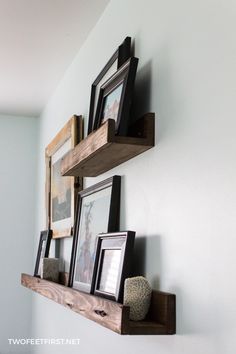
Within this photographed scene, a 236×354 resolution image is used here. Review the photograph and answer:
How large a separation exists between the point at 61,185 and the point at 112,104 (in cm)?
115

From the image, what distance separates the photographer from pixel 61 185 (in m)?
2.79

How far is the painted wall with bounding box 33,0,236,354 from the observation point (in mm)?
1094

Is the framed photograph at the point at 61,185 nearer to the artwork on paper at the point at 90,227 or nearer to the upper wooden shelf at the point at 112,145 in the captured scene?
the artwork on paper at the point at 90,227

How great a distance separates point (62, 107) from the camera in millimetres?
2984

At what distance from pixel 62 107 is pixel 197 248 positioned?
1961mm

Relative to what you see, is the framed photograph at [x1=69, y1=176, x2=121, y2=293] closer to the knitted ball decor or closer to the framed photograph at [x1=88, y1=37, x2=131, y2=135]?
the framed photograph at [x1=88, y1=37, x2=131, y2=135]

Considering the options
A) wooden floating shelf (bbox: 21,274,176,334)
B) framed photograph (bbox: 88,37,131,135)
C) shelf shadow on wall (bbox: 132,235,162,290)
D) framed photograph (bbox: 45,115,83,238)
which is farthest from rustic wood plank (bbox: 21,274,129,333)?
framed photograph (bbox: 88,37,131,135)

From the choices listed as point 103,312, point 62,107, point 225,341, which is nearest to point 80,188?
point 62,107

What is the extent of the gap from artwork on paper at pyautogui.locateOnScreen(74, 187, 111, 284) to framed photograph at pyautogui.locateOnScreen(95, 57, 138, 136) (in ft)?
1.01

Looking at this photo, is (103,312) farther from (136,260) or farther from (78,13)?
(78,13)

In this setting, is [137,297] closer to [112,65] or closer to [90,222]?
[90,222]

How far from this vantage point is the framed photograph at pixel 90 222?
1.78 metres

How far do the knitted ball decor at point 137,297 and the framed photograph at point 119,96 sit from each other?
0.47 meters

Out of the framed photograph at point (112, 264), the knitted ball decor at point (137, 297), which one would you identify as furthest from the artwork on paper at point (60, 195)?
the knitted ball decor at point (137, 297)
